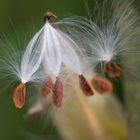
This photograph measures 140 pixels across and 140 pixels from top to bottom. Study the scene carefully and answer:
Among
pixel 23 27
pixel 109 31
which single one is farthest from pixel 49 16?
pixel 23 27

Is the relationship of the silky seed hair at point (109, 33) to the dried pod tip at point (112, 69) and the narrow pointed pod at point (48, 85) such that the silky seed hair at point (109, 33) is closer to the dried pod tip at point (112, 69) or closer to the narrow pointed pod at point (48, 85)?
the dried pod tip at point (112, 69)

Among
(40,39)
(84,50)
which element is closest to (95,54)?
(84,50)

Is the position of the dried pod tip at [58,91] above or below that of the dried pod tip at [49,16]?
below

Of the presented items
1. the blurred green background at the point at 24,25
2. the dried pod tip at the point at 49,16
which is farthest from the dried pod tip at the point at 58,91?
the blurred green background at the point at 24,25

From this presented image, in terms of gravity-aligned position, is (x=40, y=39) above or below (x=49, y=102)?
above

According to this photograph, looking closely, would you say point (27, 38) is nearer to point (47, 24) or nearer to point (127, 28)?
point (47, 24)

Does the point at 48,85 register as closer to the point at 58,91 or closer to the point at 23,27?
the point at 58,91
